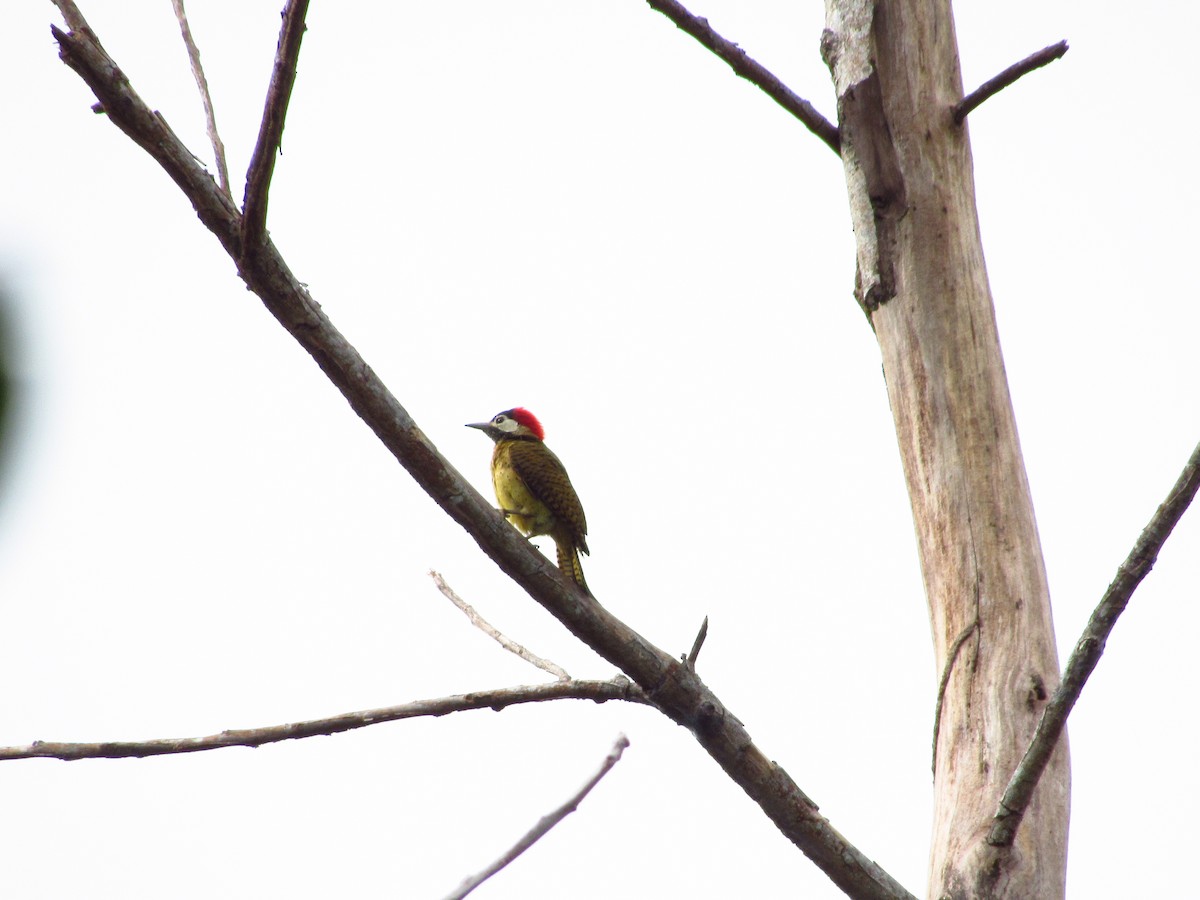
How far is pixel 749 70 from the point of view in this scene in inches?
144

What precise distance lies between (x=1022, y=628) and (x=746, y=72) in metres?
1.81

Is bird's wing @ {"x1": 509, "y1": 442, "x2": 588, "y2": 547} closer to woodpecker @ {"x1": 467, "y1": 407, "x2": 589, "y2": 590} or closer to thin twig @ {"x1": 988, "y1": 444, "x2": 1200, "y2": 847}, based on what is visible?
woodpecker @ {"x1": 467, "y1": 407, "x2": 589, "y2": 590}

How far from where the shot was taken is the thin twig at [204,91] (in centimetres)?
245

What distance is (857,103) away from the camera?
11.8 feet

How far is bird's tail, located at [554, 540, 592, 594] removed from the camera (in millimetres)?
5098

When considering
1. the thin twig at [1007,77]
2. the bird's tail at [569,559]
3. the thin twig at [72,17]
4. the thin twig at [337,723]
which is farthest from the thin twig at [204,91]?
the bird's tail at [569,559]

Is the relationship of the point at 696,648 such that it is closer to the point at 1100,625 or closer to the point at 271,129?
the point at 1100,625

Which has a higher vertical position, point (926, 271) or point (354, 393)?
point (926, 271)

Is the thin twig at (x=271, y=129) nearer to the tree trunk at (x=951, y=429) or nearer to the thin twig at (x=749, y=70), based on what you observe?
the thin twig at (x=749, y=70)

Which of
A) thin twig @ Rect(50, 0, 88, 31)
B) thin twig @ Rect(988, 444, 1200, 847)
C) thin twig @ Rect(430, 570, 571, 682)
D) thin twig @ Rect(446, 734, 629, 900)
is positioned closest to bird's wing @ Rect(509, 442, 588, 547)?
thin twig @ Rect(430, 570, 571, 682)

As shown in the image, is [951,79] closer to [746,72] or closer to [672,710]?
[746,72]

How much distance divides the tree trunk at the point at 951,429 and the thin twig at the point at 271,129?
6.20ft

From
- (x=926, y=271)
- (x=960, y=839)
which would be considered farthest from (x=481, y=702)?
(x=926, y=271)

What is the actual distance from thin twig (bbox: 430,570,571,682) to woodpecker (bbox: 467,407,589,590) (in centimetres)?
127
